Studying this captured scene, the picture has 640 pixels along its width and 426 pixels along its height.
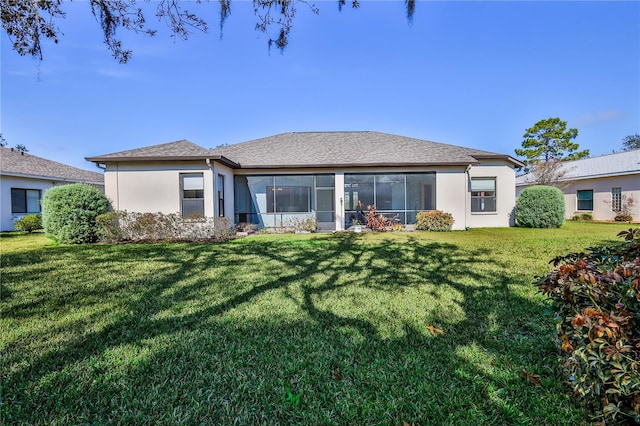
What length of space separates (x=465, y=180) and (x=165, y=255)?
1357 centimetres

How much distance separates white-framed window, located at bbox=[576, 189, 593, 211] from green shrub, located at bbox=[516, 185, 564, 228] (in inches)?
342

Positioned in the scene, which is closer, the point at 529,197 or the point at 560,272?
the point at 560,272

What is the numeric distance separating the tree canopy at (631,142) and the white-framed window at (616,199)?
38600mm

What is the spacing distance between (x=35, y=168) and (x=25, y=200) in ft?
7.40

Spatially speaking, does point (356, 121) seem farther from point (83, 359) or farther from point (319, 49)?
point (83, 359)

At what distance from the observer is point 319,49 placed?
9734 millimetres

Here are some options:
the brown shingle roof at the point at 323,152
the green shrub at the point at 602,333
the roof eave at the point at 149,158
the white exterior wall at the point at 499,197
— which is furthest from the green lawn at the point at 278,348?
the white exterior wall at the point at 499,197

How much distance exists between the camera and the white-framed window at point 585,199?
69.7 feet

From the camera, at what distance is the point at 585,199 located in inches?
851

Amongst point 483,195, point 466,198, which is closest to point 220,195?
point 466,198

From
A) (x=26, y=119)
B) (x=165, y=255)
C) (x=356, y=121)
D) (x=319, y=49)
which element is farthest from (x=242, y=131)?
(x=165, y=255)

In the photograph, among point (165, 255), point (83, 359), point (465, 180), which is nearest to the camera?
point (83, 359)

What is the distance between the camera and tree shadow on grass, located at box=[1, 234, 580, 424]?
2.25 m

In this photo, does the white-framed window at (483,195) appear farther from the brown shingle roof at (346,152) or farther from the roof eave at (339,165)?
the roof eave at (339,165)
